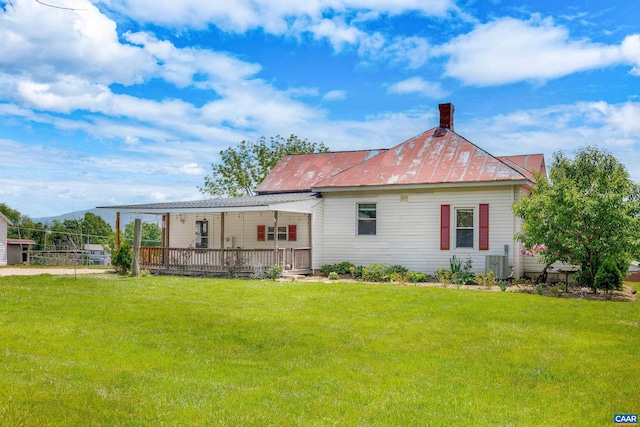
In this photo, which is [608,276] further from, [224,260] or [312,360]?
[224,260]

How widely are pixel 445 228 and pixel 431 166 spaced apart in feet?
8.48

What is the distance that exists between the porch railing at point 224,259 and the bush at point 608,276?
9.89 m

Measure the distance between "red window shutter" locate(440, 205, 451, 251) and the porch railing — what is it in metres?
4.95

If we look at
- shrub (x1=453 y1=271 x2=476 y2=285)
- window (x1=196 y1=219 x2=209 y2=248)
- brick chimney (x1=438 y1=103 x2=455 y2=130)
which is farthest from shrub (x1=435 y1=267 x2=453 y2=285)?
window (x1=196 y1=219 x2=209 y2=248)

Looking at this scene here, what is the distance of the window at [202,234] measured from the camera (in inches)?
981

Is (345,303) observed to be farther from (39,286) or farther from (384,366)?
(39,286)

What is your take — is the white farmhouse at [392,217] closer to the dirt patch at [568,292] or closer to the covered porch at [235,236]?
the covered porch at [235,236]

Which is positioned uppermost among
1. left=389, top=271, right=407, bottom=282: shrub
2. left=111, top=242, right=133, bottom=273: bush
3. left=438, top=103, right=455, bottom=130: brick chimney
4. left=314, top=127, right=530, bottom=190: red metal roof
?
left=438, top=103, right=455, bottom=130: brick chimney

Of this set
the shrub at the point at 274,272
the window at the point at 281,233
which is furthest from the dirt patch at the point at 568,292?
the window at the point at 281,233

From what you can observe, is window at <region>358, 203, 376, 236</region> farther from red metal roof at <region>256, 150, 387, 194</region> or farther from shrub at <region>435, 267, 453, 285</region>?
red metal roof at <region>256, 150, 387, 194</region>

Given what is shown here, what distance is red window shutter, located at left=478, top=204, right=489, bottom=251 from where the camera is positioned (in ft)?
62.5

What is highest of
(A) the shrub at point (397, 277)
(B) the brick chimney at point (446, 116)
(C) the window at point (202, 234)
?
(B) the brick chimney at point (446, 116)

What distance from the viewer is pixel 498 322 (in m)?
11.2

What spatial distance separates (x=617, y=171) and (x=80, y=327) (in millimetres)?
15509
